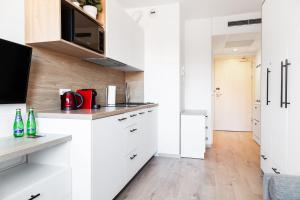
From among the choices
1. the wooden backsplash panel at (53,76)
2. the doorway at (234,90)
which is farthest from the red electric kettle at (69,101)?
the doorway at (234,90)

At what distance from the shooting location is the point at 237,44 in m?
4.80

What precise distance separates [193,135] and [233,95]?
333cm

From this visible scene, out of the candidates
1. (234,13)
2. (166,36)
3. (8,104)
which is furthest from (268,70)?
(8,104)

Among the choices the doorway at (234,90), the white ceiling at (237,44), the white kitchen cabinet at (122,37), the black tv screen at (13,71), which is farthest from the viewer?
the doorway at (234,90)

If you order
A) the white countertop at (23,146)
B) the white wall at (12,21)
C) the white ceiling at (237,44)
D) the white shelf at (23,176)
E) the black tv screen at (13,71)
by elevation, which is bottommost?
the white shelf at (23,176)

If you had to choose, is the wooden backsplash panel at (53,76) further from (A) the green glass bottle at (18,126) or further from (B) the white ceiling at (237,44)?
(B) the white ceiling at (237,44)

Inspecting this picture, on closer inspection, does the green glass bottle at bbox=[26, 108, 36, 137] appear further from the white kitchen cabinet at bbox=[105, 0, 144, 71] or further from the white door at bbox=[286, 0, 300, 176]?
the white door at bbox=[286, 0, 300, 176]

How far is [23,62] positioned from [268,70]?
98.0 inches

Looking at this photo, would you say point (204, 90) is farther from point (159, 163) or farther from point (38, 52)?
point (38, 52)

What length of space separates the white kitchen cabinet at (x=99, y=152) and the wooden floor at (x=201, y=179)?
293 mm

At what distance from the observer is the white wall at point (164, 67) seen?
3.37m

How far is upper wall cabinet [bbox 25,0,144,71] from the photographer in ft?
5.25

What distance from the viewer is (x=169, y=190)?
2254 millimetres

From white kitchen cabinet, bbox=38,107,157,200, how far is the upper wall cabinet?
0.66m
